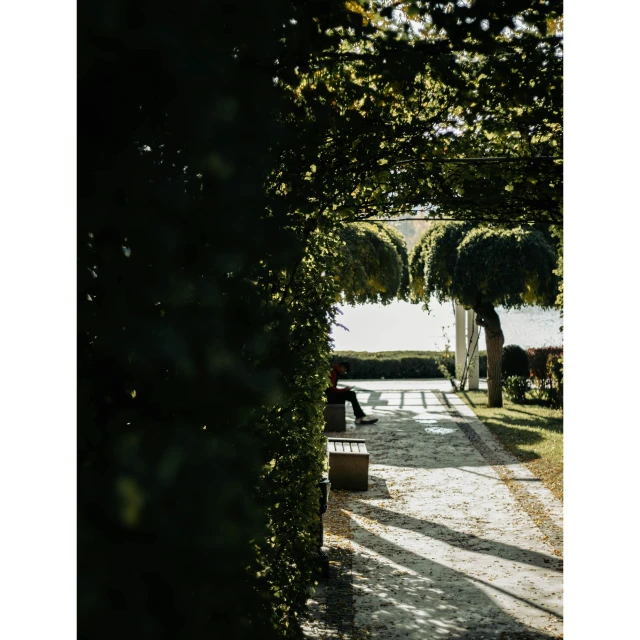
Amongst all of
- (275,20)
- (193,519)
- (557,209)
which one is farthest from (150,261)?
(557,209)

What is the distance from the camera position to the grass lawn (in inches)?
386

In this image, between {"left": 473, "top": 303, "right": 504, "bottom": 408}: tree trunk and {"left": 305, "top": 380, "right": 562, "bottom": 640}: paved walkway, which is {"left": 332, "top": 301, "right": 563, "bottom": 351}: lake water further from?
{"left": 305, "top": 380, "right": 562, "bottom": 640}: paved walkway

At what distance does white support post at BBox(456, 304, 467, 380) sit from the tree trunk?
3.42 m

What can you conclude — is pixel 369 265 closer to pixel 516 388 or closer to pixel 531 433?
pixel 516 388

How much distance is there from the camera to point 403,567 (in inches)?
239

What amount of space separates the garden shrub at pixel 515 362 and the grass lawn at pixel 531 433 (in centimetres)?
142

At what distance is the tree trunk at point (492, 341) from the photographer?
16359mm

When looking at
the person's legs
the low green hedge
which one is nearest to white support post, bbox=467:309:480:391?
the low green hedge

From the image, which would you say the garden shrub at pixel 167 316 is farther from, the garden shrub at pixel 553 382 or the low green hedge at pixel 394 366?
the low green hedge at pixel 394 366

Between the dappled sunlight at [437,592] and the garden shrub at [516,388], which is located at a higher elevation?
the garden shrub at [516,388]

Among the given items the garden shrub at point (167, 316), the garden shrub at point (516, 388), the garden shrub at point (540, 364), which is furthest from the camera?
the garden shrub at point (540, 364)

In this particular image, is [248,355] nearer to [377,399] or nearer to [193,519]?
[193,519]

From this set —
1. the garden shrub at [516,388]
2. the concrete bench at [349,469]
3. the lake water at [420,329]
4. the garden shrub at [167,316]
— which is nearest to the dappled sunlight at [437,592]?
the concrete bench at [349,469]

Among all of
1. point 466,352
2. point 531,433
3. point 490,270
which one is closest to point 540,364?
point 466,352
